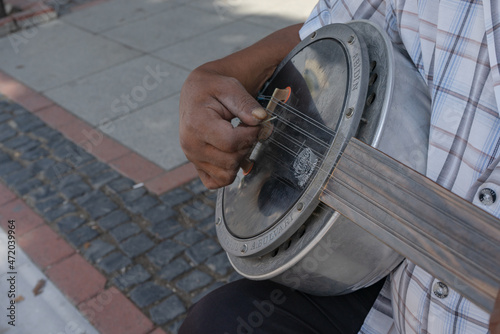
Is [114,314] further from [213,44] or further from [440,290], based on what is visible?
[213,44]

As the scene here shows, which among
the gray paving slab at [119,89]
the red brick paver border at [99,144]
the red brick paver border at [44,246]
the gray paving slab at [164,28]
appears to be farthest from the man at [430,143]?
the gray paving slab at [164,28]

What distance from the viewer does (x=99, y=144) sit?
12.4 ft

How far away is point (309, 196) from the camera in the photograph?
1.18 meters

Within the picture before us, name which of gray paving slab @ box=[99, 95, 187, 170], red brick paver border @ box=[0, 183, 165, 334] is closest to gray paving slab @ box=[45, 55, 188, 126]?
gray paving slab @ box=[99, 95, 187, 170]

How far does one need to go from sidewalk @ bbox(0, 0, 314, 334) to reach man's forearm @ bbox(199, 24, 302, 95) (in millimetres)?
1244

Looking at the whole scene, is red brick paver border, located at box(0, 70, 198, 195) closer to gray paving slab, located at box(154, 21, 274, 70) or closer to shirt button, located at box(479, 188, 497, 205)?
gray paving slab, located at box(154, 21, 274, 70)

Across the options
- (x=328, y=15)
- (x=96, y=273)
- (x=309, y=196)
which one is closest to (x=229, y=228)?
(x=309, y=196)

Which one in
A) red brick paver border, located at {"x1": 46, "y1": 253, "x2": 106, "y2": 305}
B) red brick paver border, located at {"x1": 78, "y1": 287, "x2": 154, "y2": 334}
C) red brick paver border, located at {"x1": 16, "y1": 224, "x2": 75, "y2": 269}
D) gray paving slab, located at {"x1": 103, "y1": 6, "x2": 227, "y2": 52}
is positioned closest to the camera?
red brick paver border, located at {"x1": 78, "y1": 287, "x2": 154, "y2": 334}

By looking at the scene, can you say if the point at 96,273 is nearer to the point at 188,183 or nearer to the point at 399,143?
the point at 188,183

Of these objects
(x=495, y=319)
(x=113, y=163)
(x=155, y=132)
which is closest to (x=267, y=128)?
(x=495, y=319)

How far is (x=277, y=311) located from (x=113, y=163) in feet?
7.80

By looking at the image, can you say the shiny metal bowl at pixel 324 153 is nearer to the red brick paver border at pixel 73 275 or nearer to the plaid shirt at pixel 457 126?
the plaid shirt at pixel 457 126

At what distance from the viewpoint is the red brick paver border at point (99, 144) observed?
337cm

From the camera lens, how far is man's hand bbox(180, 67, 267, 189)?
1.43m
